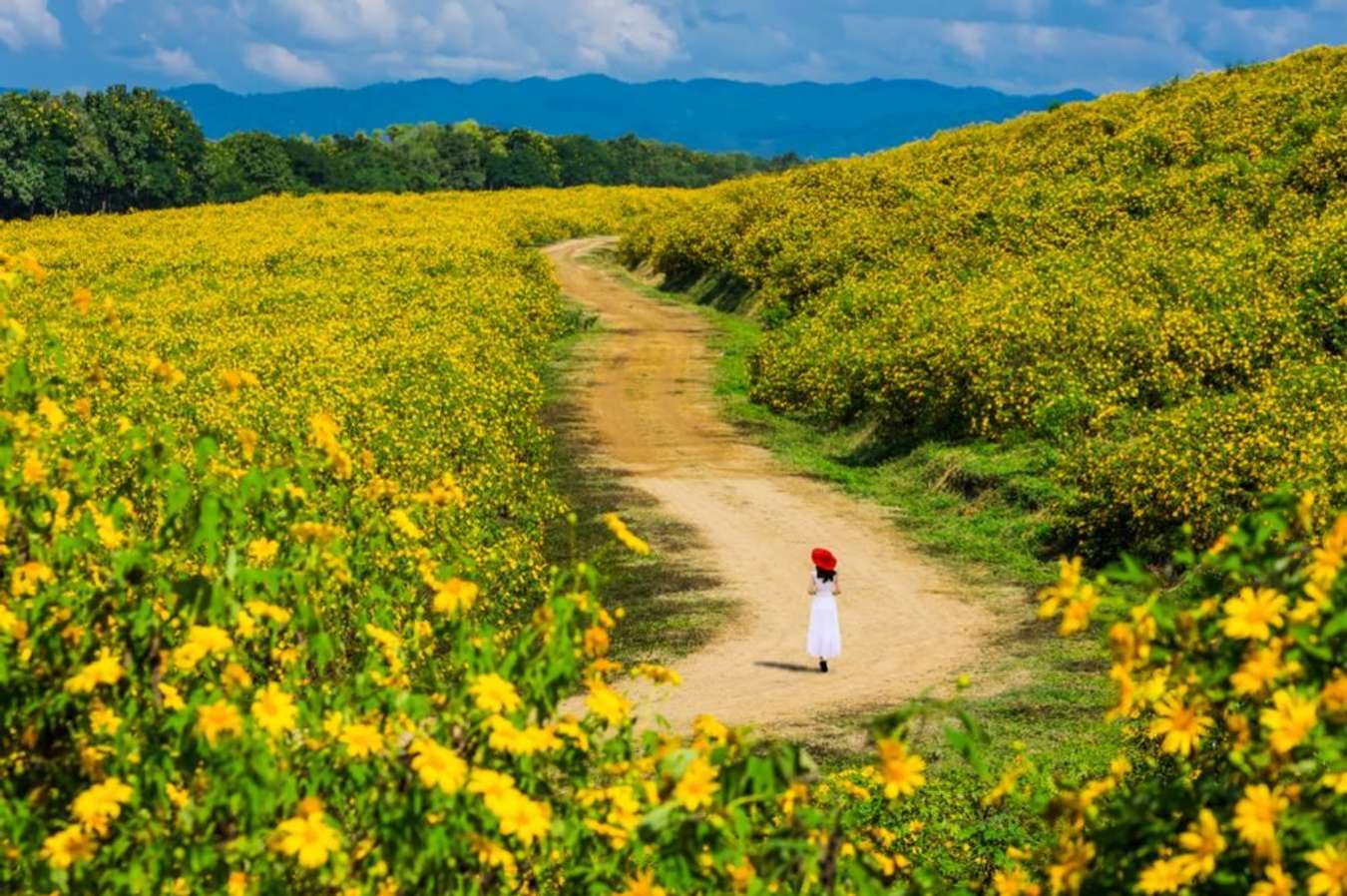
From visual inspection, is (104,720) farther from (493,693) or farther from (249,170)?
(249,170)

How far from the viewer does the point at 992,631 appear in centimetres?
1491

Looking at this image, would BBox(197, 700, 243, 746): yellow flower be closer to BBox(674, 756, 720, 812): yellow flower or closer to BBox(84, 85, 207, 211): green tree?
BBox(674, 756, 720, 812): yellow flower

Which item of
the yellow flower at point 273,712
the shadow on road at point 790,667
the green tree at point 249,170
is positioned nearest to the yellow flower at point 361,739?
the yellow flower at point 273,712

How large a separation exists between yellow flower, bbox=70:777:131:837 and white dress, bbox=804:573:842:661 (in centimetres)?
1049

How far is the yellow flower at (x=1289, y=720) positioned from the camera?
2.94 m

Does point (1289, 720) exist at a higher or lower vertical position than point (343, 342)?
higher

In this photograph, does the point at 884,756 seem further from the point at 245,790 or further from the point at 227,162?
the point at 227,162

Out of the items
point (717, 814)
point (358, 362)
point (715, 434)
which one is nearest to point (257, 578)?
point (717, 814)

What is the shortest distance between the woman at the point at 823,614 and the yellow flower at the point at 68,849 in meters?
10.4

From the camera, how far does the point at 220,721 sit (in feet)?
11.3

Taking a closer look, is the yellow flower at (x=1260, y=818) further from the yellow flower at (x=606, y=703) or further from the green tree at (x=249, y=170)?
the green tree at (x=249, y=170)

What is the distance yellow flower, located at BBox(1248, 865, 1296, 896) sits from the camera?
281 centimetres

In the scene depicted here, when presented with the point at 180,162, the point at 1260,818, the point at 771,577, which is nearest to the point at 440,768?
the point at 1260,818

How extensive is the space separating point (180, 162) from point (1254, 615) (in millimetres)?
118475
